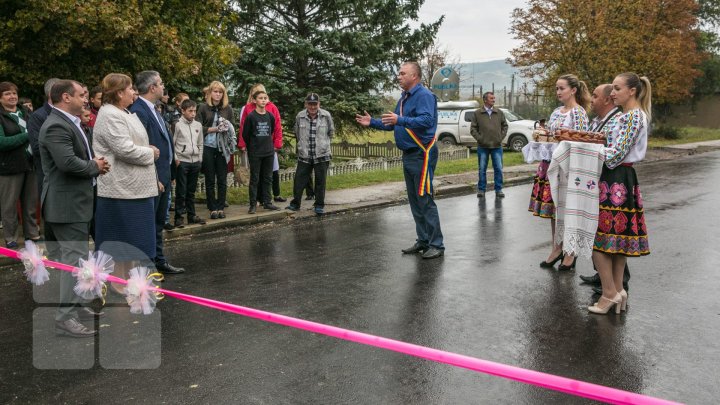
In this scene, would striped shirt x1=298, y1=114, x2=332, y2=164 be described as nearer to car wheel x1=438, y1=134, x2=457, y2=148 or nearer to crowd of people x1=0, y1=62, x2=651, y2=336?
crowd of people x1=0, y1=62, x2=651, y2=336

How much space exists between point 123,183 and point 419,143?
327cm

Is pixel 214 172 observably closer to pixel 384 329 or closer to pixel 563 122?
pixel 563 122

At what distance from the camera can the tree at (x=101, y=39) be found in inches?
312

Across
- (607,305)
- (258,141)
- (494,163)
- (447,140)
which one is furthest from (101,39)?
(447,140)

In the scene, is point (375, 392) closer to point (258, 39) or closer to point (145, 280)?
point (145, 280)

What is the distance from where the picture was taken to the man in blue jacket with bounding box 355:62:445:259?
693 cm

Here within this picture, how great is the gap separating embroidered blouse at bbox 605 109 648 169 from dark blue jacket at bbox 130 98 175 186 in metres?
4.19

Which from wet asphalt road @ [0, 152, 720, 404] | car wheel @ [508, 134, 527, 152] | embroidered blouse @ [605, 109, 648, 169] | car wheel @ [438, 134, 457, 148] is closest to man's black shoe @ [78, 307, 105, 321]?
wet asphalt road @ [0, 152, 720, 404]

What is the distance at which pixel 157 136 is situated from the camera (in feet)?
20.2

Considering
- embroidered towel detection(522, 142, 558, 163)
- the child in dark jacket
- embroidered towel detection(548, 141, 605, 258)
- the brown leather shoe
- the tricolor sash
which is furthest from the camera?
the child in dark jacket

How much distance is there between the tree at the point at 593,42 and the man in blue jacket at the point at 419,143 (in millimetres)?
16879

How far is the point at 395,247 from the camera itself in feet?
25.8

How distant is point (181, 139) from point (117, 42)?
173 cm

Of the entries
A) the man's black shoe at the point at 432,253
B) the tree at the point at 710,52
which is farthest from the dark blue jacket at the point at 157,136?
the tree at the point at 710,52
